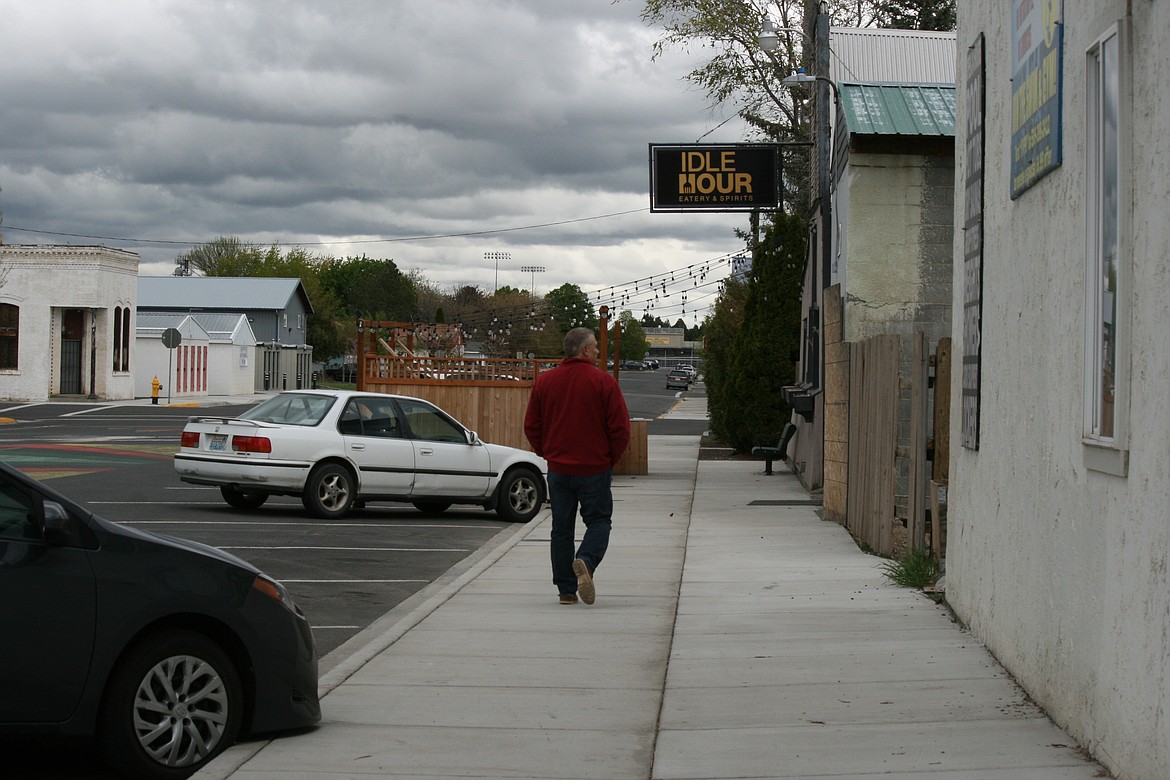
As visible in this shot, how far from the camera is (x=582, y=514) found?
30.4 ft

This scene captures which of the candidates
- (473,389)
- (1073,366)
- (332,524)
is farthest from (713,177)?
(1073,366)

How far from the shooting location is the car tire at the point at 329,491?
15461mm

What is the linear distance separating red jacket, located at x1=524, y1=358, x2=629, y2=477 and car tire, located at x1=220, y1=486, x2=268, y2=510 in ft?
25.3

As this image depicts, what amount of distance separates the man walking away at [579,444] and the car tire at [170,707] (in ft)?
12.9

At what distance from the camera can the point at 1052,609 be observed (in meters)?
5.86

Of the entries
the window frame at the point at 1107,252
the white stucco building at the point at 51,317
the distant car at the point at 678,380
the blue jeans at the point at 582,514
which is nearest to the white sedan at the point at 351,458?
the blue jeans at the point at 582,514

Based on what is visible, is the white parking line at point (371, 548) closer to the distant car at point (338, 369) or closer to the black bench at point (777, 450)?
the black bench at point (777, 450)

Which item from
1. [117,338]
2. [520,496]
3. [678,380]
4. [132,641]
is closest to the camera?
[132,641]

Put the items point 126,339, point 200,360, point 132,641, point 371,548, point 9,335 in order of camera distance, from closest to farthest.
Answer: point 132,641
point 371,548
point 9,335
point 126,339
point 200,360

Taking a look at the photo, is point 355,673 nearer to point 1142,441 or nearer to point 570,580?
point 570,580

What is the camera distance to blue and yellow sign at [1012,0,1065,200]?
5.86m

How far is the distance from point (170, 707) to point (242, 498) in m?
11.4

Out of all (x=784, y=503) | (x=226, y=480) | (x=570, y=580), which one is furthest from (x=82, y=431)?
(x=570, y=580)

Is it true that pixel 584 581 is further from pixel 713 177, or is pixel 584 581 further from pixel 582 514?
pixel 713 177
